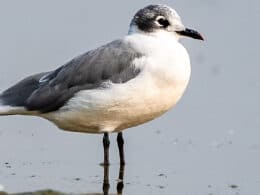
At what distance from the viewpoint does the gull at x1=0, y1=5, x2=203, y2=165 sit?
415 inches

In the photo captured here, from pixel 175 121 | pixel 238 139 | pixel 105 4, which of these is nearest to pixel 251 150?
pixel 238 139

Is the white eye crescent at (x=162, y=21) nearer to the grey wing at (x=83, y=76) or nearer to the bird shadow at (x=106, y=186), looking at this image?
the grey wing at (x=83, y=76)

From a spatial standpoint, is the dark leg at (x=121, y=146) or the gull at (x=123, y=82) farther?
the dark leg at (x=121, y=146)

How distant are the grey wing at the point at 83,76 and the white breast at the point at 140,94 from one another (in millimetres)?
73

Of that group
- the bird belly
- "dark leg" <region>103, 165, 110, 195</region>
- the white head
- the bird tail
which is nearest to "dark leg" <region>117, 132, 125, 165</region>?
the bird belly

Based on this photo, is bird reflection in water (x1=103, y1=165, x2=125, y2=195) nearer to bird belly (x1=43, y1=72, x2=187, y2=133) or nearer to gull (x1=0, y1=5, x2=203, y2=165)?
gull (x1=0, y1=5, x2=203, y2=165)

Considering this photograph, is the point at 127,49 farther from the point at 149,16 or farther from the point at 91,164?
the point at 91,164

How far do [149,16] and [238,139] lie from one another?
1883 millimetres

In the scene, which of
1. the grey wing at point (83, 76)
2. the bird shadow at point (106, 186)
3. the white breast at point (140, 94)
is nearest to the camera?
the bird shadow at point (106, 186)

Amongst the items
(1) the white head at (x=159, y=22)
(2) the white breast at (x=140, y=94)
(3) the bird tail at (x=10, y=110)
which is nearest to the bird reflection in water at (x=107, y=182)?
(2) the white breast at (x=140, y=94)

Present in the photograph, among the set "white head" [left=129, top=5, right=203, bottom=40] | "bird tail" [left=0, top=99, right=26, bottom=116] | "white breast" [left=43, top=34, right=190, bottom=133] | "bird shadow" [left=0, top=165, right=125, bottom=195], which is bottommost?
"bird shadow" [left=0, top=165, right=125, bottom=195]

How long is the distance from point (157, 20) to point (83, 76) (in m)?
0.82

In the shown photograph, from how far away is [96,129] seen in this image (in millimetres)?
10922

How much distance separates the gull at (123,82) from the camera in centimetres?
1053
